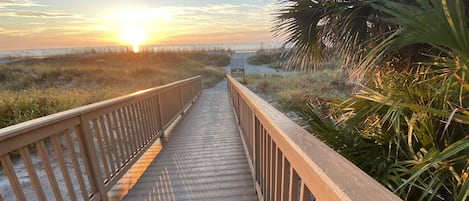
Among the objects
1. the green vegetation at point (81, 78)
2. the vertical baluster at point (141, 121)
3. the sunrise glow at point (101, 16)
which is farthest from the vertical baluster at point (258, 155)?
the sunrise glow at point (101, 16)

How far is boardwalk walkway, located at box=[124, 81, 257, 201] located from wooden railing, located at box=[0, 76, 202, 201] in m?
0.31

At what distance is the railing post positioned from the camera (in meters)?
1.92

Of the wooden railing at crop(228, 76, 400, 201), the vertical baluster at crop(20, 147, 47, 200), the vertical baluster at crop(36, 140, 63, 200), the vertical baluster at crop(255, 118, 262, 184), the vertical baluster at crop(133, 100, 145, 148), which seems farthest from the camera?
the vertical baluster at crop(133, 100, 145, 148)

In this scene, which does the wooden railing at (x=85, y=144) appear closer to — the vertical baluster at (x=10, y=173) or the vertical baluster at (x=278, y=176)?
the vertical baluster at (x=10, y=173)

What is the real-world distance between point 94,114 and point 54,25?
11523 mm

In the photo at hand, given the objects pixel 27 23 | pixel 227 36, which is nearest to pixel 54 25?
pixel 27 23

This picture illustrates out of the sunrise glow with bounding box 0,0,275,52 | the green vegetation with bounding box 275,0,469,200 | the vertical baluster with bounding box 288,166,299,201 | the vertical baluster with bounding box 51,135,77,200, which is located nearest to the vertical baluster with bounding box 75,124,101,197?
the vertical baluster with bounding box 51,135,77,200

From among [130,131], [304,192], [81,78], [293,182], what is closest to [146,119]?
[130,131]

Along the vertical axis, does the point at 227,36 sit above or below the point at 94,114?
above

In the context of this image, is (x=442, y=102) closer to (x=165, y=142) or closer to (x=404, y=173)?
(x=404, y=173)

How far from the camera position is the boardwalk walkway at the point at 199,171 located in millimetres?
2295

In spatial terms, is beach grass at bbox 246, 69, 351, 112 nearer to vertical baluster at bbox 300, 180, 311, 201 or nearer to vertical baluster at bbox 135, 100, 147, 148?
vertical baluster at bbox 135, 100, 147, 148

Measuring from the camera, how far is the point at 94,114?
2.07 m

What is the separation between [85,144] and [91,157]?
0.41 feet
